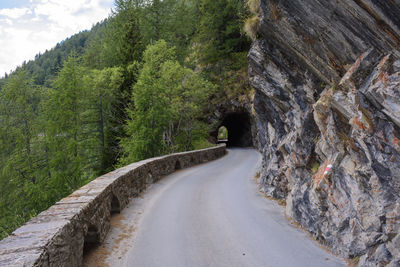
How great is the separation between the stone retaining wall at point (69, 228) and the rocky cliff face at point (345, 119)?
15.5 feet

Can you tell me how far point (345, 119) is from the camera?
5609mm

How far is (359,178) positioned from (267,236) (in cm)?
254

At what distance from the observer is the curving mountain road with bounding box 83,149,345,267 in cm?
527

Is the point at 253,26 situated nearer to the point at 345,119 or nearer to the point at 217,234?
the point at 345,119

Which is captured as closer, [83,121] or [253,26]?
[253,26]

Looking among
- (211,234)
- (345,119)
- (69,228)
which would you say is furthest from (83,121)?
(345,119)

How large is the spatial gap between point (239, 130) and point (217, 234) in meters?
39.2

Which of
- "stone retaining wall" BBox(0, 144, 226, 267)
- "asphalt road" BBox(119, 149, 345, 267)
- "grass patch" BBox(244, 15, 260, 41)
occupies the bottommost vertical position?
"asphalt road" BBox(119, 149, 345, 267)

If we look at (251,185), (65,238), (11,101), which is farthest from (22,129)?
(65,238)

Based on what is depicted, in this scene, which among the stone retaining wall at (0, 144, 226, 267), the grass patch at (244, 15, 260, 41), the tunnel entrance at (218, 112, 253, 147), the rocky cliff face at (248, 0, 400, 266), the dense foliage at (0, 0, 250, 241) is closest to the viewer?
the stone retaining wall at (0, 144, 226, 267)

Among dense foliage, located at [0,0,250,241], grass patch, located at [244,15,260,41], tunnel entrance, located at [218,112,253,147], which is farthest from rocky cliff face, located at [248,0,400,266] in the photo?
tunnel entrance, located at [218,112,253,147]

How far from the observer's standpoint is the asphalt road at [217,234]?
527cm

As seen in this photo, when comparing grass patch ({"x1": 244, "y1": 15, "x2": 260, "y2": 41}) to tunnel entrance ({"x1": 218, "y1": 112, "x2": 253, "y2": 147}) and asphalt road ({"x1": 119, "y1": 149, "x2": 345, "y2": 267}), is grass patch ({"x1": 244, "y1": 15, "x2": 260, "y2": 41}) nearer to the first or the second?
asphalt road ({"x1": 119, "y1": 149, "x2": 345, "y2": 267})

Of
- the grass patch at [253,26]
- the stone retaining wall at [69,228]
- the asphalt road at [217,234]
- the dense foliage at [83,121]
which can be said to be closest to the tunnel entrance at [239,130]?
the dense foliage at [83,121]
